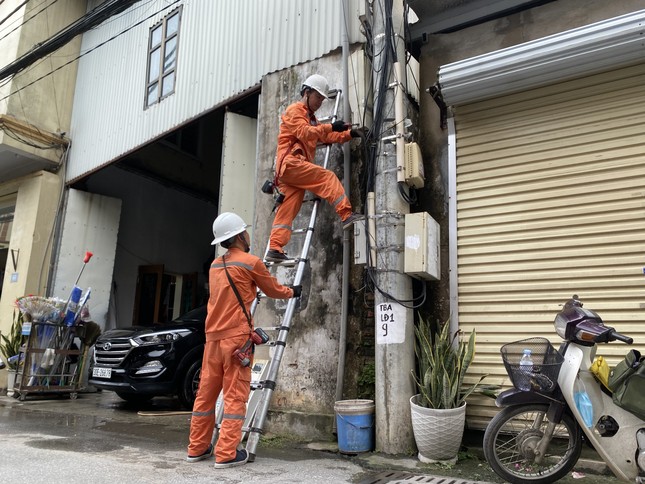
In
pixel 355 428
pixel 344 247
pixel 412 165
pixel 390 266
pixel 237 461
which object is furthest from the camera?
pixel 344 247

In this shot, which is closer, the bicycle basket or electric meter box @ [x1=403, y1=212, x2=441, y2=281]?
the bicycle basket

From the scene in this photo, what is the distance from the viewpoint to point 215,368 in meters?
3.80

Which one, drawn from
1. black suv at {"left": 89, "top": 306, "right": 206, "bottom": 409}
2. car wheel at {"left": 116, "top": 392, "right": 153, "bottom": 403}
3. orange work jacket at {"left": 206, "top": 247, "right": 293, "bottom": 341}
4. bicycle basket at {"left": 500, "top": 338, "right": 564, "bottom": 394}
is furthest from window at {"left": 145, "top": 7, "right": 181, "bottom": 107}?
bicycle basket at {"left": 500, "top": 338, "right": 564, "bottom": 394}

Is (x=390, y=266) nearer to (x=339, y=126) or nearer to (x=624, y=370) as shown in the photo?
(x=339, y=126)

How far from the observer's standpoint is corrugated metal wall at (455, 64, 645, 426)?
4.16 m

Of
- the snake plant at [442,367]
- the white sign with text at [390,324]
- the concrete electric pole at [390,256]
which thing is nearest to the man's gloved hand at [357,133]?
the concrete electric pole at [390,256]

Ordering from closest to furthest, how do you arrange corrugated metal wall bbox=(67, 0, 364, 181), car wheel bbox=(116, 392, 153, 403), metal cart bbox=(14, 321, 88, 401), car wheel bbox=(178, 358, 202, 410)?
1. corrugated metal wall bbox=(67, 0, 364, 181)
2. car wheel bbox=(178, 358, 202, 410)
3. car wheel bbox=(116, 392, 153, 403)
4. metal cart bbox=(14, 321, 88, 401)

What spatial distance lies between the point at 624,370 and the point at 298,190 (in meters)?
3.14

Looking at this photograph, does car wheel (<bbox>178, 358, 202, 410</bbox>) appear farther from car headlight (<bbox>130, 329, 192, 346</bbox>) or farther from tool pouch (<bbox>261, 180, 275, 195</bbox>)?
tool pouch (<bbox>261, 180, 275, 195</bbox>)

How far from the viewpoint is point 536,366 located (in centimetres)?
325

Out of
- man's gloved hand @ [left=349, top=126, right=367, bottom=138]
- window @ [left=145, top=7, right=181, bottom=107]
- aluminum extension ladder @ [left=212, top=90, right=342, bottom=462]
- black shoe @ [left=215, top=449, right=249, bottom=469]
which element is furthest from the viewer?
window @ [left=145, top=7, right=181, bottom=107]

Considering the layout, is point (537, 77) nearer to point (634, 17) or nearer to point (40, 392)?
point (634, 17)

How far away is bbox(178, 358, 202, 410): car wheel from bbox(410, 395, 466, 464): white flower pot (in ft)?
12.3

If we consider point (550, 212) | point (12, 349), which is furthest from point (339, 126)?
point (12, 349)
